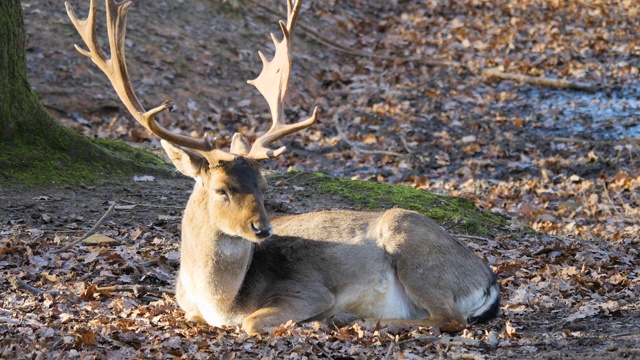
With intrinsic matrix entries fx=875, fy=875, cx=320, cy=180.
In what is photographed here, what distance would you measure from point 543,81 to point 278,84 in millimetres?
10414

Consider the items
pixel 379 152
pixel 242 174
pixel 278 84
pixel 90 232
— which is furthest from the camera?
pixel 379 152

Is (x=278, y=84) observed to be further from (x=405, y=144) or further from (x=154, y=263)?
(x=405, y=144)

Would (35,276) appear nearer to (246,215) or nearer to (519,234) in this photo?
(246,215)

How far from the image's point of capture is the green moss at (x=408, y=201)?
973cm

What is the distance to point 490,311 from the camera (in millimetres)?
6867

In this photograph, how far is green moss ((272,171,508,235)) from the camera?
9734 mm

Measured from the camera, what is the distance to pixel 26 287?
6.99 metres

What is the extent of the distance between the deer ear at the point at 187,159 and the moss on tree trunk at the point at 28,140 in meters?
3.34

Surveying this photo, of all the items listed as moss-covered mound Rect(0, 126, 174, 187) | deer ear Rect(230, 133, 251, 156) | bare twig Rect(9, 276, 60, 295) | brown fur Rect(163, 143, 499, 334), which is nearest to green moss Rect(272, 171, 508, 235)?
moss-covered mound Rect(0, 126, 174, 187)

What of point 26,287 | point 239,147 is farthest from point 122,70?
point 26,287

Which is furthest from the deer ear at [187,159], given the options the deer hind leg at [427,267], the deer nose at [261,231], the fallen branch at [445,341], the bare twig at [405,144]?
the bare twig at [405,144]

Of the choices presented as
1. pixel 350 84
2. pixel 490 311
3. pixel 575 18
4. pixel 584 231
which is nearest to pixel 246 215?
pixel 490 311

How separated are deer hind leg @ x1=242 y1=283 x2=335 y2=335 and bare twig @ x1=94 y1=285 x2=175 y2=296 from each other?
108 centimetres

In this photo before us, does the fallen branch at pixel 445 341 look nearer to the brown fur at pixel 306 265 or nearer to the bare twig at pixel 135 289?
the brown fur at pixel 306 265
